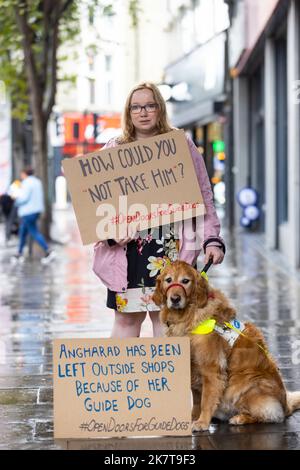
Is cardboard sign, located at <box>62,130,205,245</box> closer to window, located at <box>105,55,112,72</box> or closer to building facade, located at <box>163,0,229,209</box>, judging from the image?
building facade, located at <box>163,0,229,209</box>

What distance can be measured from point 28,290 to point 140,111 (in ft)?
29.5

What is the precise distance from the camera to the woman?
6.56 m

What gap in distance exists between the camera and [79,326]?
11.2 m

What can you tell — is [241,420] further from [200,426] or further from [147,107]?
[147,107]

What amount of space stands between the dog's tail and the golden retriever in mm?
203

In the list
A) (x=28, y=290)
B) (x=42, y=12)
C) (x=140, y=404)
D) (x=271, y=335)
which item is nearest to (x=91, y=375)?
(x=140, y=404)

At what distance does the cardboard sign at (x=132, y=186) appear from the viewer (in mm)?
6383

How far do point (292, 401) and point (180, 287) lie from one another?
3.94ft

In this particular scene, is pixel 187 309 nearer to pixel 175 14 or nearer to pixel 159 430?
pixel 159 430

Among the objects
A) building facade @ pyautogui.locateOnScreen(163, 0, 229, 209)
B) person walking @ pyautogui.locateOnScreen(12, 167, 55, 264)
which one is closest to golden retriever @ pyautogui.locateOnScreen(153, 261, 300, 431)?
person walking @ pyautogui.locateOnScreen(12, 167, 55, 264)

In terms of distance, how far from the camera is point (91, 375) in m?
6.15

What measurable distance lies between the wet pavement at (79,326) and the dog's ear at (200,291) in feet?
2.38

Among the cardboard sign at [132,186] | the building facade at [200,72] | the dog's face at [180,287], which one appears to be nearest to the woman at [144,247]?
the cardboard sign at [132,186]

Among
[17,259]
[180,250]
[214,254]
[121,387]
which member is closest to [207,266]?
[214,254]
